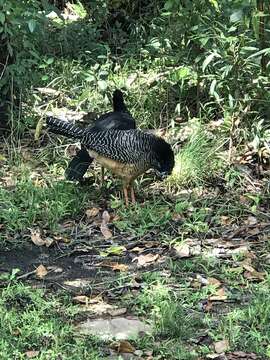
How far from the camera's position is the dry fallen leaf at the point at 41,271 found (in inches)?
186

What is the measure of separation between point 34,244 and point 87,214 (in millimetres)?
588

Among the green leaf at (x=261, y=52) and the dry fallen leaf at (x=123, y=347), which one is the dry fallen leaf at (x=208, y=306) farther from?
the green leaf at (x=261, y=52)

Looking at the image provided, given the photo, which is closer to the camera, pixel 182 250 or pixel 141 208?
pixel 182 250

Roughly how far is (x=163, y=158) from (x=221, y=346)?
2.06 meters

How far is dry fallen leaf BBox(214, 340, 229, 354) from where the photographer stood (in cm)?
382

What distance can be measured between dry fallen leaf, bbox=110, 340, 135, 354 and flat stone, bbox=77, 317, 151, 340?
3.1 inches

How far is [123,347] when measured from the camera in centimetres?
382

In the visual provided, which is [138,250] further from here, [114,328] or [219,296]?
[114,328]

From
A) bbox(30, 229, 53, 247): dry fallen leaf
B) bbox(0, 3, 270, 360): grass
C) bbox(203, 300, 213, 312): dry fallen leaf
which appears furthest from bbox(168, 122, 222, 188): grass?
bbox(203, 300, 213, 312): dry fallen leaf

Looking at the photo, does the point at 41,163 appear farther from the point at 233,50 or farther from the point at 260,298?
the point at 260,298

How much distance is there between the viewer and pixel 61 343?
12.6ft

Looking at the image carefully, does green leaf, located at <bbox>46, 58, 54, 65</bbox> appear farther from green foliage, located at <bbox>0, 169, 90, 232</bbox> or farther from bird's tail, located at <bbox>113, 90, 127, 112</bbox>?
green foliage, located at <bbox>0, 169, 90, 232</bbox>

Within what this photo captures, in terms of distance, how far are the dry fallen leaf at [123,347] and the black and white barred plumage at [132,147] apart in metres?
1.98

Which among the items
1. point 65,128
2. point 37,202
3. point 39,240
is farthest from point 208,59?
point 39,240
